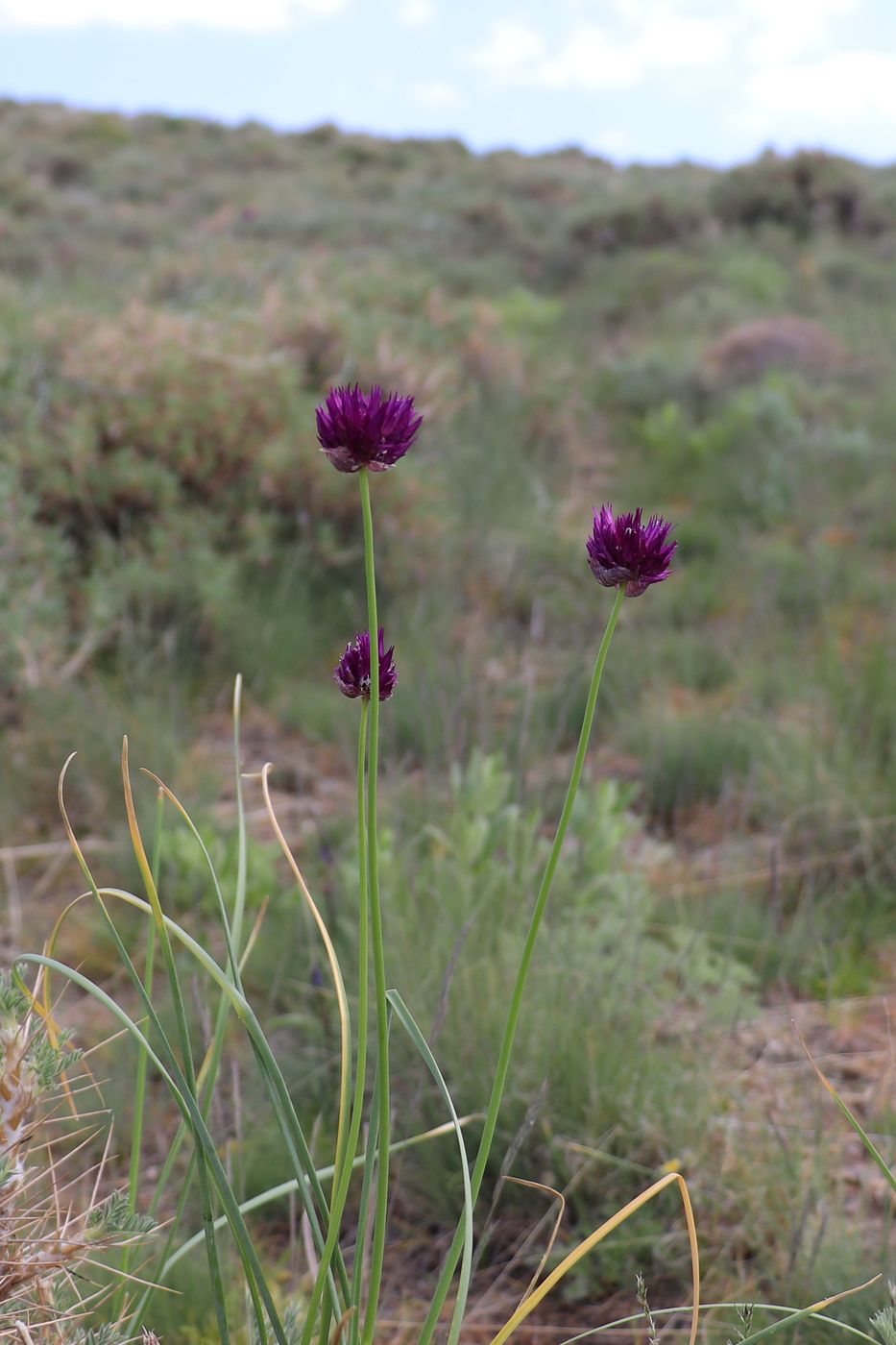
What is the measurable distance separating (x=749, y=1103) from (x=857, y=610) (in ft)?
9.46

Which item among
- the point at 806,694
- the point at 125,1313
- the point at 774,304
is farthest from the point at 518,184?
the point at 125,1313

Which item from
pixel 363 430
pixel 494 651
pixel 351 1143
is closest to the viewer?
pixel 363 430

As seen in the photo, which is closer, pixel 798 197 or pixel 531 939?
pixel 531 939

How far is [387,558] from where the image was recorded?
4.59 metres

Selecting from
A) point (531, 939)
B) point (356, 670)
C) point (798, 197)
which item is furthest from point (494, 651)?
point (798, 197)

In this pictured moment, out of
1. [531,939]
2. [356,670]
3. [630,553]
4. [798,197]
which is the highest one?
[798,197]

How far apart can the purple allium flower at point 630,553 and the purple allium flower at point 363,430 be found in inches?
7.0

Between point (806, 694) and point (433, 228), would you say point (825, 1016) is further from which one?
point (433, 228)

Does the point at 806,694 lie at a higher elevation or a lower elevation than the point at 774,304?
lower

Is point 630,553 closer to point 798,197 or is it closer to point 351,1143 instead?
point 351,1143

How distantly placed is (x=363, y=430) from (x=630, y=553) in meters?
0.24

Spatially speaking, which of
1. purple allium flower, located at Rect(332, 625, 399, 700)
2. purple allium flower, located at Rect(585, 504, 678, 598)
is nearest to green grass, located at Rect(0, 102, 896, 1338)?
purple allium flower, located at Rect(332, 625, 399, 700)

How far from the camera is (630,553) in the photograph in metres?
0.88

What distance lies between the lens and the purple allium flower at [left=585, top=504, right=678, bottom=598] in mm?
881
